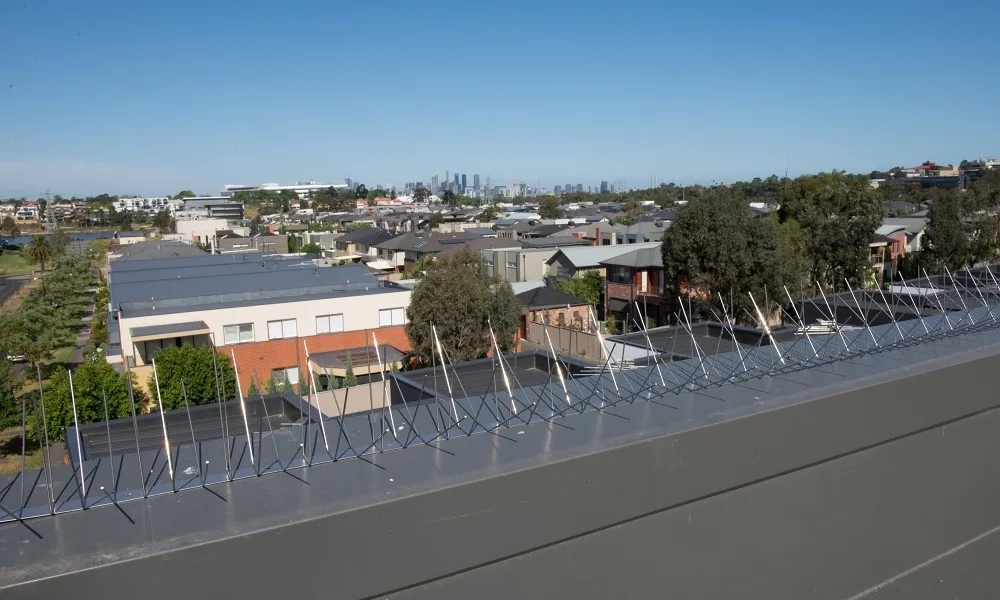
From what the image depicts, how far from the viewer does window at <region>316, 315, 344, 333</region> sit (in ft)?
54.5

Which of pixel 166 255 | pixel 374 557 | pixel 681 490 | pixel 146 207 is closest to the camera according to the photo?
pixel 374 557

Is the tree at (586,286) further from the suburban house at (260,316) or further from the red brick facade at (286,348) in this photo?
the red brick facade at (286,348)

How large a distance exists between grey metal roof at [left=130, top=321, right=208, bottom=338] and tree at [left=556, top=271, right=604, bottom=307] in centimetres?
1128

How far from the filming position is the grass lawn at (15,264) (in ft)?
143

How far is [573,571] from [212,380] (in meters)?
11.4

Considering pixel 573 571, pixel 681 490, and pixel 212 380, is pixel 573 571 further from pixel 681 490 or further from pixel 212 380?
pixel 212 380

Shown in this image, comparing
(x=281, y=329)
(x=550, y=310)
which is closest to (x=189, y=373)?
(x=281, y=329)

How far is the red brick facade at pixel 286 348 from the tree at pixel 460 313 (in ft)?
5.15

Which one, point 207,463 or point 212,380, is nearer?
point 207,463

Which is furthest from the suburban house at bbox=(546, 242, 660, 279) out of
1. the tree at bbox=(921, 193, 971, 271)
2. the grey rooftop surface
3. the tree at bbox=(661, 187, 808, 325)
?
the grey rooftop surface

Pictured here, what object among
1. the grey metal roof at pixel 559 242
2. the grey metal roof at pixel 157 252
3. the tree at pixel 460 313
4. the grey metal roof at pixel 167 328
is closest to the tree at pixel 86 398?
the grey metal roof at pixel 167 328

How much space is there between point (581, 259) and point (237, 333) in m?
13.4

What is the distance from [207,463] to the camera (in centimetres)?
316

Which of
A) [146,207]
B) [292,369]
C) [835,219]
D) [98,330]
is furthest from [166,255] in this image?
[146,207]
